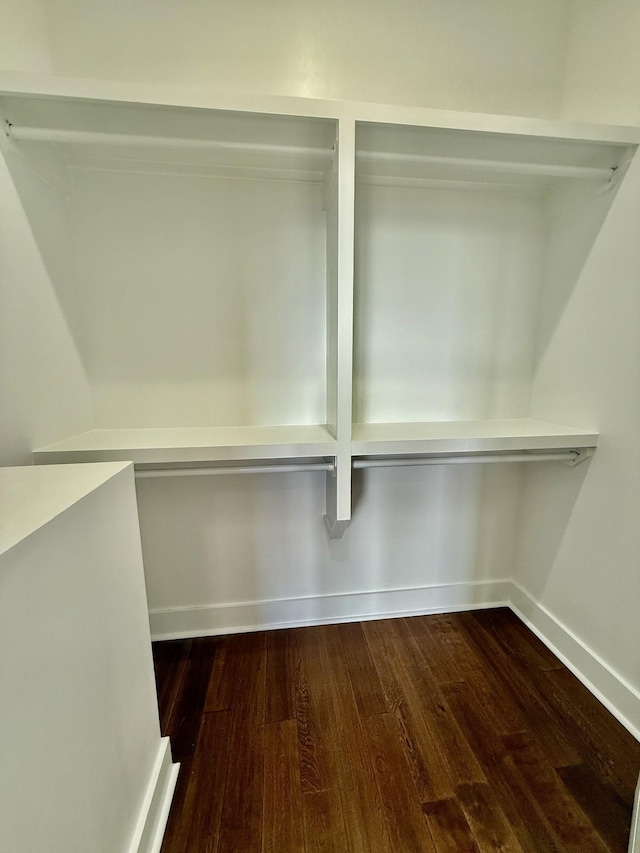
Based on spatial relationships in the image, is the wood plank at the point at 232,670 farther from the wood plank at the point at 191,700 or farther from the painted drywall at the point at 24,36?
the painted drywall at the point at 24,36

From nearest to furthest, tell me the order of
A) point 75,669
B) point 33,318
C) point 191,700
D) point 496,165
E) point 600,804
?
point 75,669 → point 600,804 → point 33,318 → point 496,165 → point 191,700

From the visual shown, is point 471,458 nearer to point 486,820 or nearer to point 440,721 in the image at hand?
point 440,721

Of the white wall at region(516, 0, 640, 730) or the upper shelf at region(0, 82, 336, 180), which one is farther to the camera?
the white wall at region(516, 0, 640, 730)

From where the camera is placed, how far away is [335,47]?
1.38m

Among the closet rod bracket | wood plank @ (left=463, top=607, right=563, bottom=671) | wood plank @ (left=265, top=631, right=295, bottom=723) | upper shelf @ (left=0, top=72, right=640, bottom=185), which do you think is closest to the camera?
upper shelf @ (left=0, top=72, right=640, bottom=185)

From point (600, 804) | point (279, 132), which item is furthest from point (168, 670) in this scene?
point (279, 132)

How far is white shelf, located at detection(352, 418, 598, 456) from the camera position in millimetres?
1280

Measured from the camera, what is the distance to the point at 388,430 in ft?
4.87

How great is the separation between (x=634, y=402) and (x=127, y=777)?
1.87 metres

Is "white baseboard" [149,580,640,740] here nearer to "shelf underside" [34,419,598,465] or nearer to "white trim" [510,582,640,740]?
"white trim" [510,582,640,740]

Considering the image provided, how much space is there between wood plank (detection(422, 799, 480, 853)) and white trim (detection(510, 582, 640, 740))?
0.74 metres

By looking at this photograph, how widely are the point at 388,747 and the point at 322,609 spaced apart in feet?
2.08

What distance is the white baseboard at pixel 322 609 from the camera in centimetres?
168

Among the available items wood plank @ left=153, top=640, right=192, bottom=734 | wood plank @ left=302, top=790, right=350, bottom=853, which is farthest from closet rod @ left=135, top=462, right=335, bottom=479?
wood plank @ left=302, top=790, right=350, bottom=853
